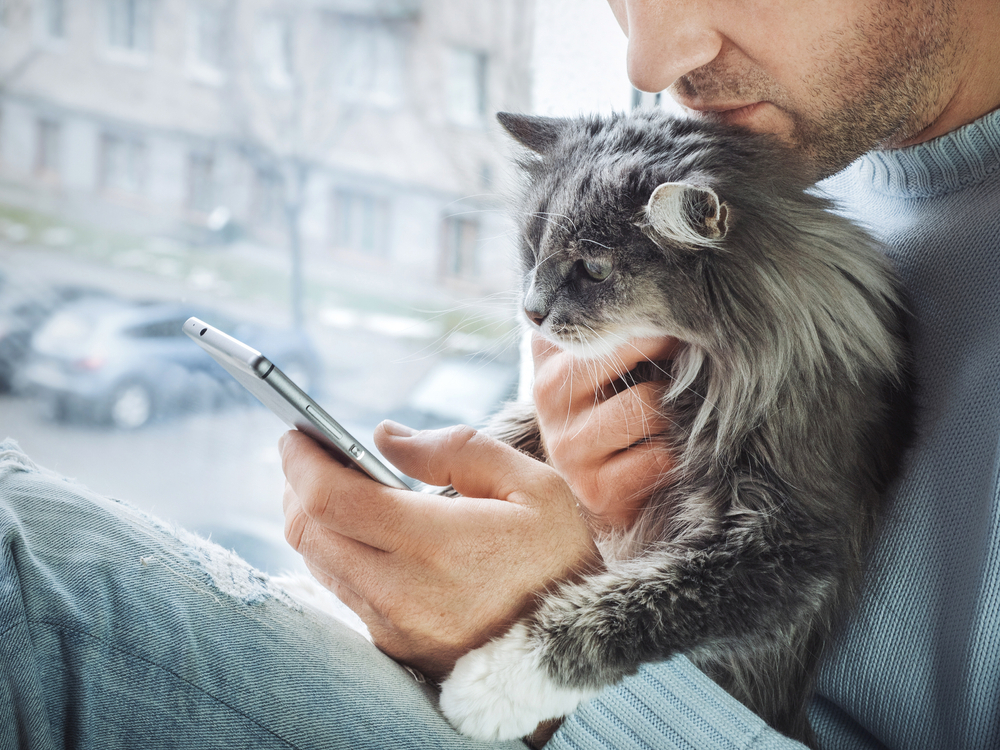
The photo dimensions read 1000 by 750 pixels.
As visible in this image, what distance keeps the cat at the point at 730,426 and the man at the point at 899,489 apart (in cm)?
5

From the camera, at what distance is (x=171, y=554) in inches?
36.9

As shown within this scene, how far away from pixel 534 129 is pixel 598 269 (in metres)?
0.38

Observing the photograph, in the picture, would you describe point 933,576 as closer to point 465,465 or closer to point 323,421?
point 465,465

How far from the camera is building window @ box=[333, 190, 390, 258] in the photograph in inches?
73.8

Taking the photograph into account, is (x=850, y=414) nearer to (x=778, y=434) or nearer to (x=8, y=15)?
(x=778, y=434)

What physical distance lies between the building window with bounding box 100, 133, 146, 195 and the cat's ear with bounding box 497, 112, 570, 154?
813 mm

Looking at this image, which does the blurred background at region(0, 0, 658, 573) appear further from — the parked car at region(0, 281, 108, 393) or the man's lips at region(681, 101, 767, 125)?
the man's lips at region(681, 101, 767, 125)

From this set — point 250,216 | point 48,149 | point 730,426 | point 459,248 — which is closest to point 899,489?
point 730,426

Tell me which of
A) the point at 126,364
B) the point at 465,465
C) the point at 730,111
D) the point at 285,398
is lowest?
the point at 126,364

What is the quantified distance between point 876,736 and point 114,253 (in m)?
1.72

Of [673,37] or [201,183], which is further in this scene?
[201,183]

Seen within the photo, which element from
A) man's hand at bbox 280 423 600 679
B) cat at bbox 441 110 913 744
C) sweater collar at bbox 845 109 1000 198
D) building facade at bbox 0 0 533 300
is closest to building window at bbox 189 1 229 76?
building facade at bbox 0 0 533 300

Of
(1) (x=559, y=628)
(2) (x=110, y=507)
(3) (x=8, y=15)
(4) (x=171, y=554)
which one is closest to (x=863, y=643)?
(1) (x=559, y=628)

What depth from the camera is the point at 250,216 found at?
177cm
